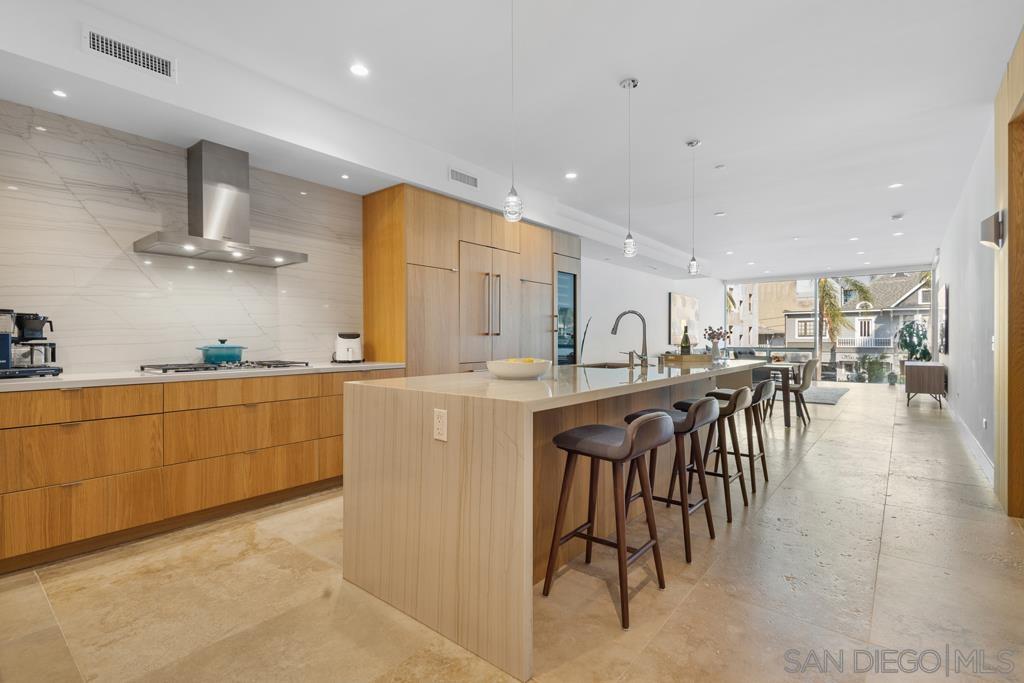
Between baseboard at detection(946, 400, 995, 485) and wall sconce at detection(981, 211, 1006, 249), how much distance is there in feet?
5.56

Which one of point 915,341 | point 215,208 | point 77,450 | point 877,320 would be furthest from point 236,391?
point 877,320

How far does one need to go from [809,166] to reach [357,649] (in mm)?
5255

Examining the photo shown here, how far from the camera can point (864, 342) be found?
10.9 m

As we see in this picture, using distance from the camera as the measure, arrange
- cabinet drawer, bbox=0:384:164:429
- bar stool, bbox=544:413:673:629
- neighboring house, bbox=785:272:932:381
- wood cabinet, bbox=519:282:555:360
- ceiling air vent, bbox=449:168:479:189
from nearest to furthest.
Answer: bar stool, bbox=544:413:673:629
cabinet drawer, bbox=0:384:164:429
ceiling air vent, bbox=449:168:479:189
wood cabinet, bbox=519:282:555:360
neighboring house, bbox=785:272:932:381

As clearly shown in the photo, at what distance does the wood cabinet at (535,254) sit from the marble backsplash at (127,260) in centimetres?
207

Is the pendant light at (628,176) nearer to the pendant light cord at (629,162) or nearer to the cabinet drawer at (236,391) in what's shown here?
the pendant light cord at (629,162)

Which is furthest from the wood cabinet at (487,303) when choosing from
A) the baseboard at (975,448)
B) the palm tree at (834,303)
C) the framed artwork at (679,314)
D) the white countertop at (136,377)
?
the palm tree at (834,303)

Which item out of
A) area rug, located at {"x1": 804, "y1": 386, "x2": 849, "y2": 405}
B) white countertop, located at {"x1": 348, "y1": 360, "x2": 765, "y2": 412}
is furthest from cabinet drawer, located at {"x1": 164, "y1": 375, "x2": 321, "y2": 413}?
area rug, located at {"x1": 804, "y1": 386, "x2": 849, "y2": 405}

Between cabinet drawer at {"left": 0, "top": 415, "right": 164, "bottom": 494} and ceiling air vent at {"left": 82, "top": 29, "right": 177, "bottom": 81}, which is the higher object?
ceiling air vent at {"left": 82, "top": 29, "right": 177, "bottom": 81}

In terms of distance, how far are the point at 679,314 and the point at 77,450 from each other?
10494mm

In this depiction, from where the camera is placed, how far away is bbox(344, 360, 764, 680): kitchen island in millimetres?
1636

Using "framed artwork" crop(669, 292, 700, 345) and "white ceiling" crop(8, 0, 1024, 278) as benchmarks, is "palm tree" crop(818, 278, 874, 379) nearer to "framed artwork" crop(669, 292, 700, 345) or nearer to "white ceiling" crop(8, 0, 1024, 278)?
"framed artwork" crop(669, 292, 700, 345)

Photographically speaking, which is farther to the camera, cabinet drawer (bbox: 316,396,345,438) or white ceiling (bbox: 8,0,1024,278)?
cabinet drawer (bbox: 316,396,345,438)

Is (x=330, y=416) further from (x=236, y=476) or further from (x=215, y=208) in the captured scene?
(x=215, y=208)
